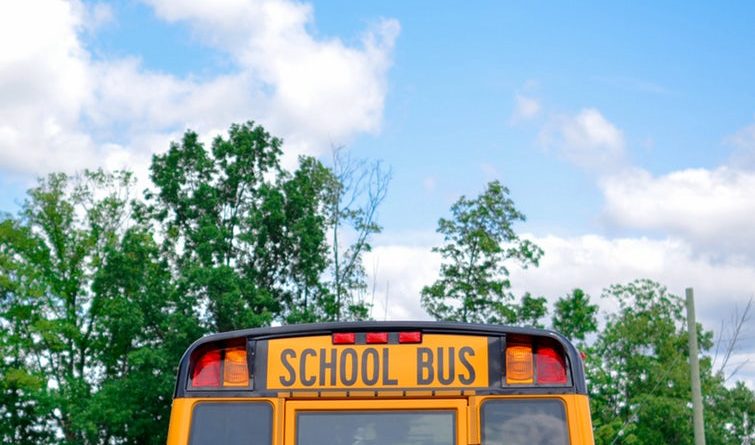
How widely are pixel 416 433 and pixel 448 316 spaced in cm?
3405

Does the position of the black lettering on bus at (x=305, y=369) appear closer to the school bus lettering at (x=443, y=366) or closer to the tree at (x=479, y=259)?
the school bus lettering at (x=443, y=366)

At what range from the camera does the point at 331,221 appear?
4447cm

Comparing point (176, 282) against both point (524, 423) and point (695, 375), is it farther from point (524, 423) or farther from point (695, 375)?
point (524, 423)

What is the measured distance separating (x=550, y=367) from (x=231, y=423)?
Result: 1528mm

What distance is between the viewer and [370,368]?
5449 millimetres

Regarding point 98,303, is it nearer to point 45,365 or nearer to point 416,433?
point 45,365

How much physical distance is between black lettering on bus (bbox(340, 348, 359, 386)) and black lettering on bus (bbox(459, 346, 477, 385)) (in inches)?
19.7

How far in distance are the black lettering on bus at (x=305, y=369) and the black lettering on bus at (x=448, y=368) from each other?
60 centimetres

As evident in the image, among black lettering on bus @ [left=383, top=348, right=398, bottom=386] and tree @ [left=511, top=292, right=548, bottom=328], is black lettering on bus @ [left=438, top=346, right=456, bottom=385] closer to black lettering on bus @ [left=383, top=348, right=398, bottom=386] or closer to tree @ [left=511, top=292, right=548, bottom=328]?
black lettering on bus @ [left=383, top=348, right=398, bottom=386]

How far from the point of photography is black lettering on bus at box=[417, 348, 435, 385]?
539 cm

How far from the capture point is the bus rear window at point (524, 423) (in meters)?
5.20

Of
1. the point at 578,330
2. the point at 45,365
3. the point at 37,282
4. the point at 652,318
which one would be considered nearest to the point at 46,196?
the point at 37,282

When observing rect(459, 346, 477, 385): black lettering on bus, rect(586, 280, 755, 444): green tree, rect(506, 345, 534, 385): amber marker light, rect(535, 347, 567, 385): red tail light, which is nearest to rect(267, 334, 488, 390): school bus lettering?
rect(459, 346, 477, 385): black lettering on bus

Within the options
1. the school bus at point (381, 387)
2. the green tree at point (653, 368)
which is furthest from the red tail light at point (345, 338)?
the green tree at point (653, 368)
